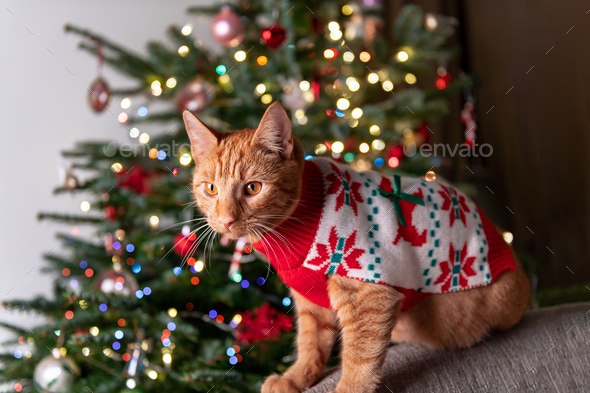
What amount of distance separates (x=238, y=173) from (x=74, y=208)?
6.33 ft

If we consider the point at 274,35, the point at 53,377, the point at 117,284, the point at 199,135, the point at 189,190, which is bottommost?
the point at 53,377

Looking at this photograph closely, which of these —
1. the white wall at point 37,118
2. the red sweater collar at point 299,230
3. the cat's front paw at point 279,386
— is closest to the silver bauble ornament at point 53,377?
the white wall at point 37,118

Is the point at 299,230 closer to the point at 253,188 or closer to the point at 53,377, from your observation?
the point at 253,188

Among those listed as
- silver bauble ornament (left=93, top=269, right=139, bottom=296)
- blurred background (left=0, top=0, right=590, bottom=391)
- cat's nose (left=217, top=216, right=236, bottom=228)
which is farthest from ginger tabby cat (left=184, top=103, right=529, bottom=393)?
silver bauble ornament (left=93, top=269, right=139, bottom=296)

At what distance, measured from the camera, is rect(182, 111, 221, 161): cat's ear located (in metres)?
0.87

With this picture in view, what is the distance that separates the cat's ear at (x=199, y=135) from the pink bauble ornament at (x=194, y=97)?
1.91ft

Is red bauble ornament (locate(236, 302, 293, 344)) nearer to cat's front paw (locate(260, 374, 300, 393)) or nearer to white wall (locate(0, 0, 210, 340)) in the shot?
cat's front paw (locate(260, 374, 300, 393))

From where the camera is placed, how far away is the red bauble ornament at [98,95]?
65.3 inches

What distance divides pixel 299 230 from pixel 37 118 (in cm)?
207

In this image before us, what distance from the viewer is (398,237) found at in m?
0.82

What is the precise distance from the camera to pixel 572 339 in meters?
0.89

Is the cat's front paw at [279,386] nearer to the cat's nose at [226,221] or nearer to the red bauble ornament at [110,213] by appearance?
the cat's nose at [226,221]

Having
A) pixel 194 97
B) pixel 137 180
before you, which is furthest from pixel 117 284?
pixel 194 97

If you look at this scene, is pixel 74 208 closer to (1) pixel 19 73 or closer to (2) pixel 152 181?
(1) pixel 19 73
